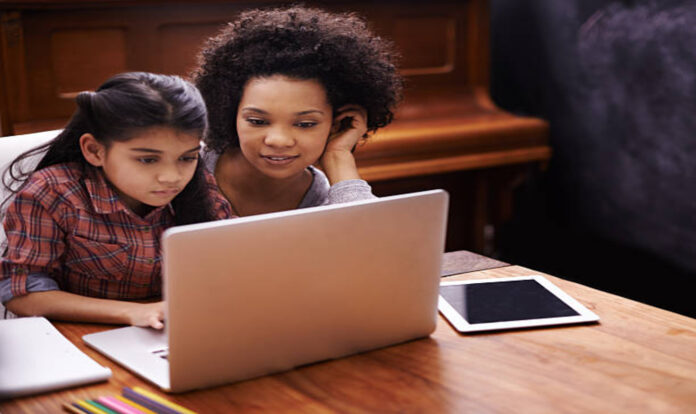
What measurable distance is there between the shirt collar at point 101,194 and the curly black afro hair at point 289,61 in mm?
349

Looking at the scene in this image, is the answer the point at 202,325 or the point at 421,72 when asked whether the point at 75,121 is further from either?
the point at 421,72

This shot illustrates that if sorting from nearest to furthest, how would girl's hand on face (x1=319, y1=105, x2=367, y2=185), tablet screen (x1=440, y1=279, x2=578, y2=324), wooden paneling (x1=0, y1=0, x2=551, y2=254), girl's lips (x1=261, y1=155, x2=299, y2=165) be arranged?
tablet screen (x1=440, y1=279, x2=578, y2=324) → girl's lips (x1=261, y1=155, x2=299, y2=165) → girl's hand on face (x1=319, y1=105, x2=367, y2=185) → wooden paneling (x1=0, y1=0, x2=551, y2=254)

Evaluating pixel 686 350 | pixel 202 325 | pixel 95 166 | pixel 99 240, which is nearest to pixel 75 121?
pixel 95 166

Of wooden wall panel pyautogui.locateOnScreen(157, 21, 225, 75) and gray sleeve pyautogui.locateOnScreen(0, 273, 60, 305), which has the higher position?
wooden wall panel pyautogui.locateOnScreen(157, 21, 225, 75)

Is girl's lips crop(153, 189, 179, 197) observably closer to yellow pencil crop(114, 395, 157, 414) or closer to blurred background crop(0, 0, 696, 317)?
yellow pencil crop(114, 395, 157, 414)

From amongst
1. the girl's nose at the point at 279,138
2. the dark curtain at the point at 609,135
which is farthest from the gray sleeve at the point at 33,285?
the dark curtain at the point at 609,135

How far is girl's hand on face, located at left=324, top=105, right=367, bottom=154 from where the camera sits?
5.74ft

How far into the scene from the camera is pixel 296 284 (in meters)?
1.05

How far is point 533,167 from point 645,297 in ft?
2.51

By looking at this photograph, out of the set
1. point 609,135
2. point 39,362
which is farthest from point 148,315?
point 609,135

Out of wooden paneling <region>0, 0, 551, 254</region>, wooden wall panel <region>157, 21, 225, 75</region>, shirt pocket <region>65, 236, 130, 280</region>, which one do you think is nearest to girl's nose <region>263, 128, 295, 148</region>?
shirt pocket <region>65, 236, 130, 280</region>

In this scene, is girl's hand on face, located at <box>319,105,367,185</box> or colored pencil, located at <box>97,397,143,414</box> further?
girl's hand on face, located at <box>319,105,367,185</box>

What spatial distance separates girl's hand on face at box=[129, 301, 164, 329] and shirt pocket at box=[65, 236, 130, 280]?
0.19 metres

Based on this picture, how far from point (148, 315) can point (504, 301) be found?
1.77 feet
